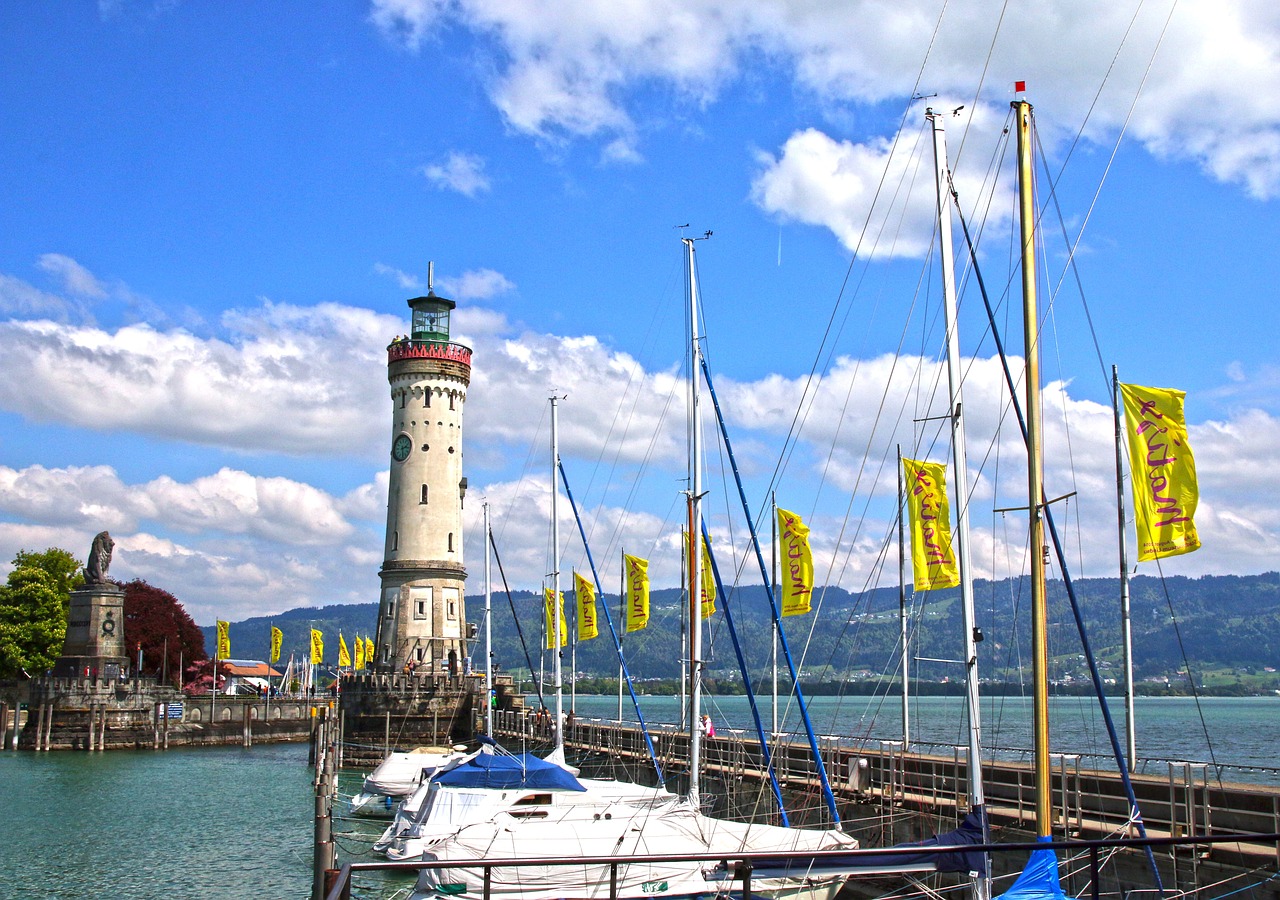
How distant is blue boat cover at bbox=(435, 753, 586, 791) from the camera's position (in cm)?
3425

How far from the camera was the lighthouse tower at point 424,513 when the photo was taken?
251 feet

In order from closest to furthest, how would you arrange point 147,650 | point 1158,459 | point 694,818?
point 1158,459 → point 694,818 → point 147,650

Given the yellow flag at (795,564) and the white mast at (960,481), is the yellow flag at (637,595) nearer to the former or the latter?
the yellow flag at (795,564)

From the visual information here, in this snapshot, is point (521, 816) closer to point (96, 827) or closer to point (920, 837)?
point (920, 837)

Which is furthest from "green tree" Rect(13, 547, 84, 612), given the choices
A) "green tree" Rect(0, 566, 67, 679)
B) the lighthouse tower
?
the lighthouse tower

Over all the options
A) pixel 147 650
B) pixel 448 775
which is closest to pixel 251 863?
pixel 448 775

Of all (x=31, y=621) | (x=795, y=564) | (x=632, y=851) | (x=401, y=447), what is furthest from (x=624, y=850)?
(x=31, y=621)

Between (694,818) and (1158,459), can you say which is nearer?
(1158,459)

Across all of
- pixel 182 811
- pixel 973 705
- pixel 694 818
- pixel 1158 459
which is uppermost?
pixel 1158 459

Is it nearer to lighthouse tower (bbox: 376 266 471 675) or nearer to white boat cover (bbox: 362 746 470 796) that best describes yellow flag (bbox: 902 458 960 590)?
white boat cover (bbox: 362 746 470 796)

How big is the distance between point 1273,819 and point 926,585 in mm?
9211

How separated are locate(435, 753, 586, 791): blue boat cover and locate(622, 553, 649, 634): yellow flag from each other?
47.9 ft

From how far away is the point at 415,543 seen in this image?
7712 cm

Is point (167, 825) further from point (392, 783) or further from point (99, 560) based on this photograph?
point (99, 560)
